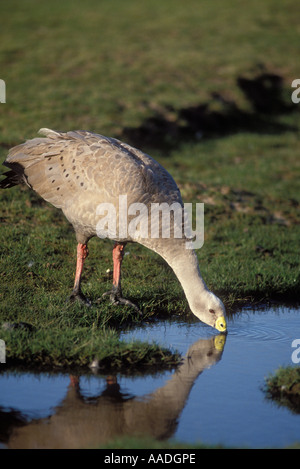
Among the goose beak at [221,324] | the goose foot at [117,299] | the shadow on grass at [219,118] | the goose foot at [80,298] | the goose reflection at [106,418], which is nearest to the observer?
the goose reflection at [106,418]

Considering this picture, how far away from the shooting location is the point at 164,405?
5.19 meters

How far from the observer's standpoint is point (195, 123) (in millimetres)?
15859

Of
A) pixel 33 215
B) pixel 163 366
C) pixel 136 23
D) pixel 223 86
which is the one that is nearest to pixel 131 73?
pixel 223 86

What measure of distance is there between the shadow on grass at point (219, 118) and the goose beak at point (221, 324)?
763 cm

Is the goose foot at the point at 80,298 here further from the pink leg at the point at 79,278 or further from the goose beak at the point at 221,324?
the goose beak at the point at 221,324

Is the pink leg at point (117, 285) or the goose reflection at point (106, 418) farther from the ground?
the pink leg at point (117, 285)

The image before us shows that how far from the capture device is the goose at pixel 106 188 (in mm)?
6777

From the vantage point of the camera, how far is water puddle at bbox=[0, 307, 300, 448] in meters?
4.68

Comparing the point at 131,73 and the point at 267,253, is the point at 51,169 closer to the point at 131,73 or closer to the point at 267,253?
the point at 267,253

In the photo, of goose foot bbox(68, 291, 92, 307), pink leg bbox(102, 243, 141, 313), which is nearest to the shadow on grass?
pink leg bbox(102, 243, 141, 313)

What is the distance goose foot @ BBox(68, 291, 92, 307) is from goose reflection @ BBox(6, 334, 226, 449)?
155 cm

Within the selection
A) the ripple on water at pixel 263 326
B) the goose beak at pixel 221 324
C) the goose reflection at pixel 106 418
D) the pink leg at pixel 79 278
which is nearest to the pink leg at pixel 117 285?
the pink leg at pixel 79 278

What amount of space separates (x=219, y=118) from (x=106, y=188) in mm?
10076

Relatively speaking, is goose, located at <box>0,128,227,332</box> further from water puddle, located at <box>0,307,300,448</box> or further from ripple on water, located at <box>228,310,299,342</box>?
water puddle, located at <box>0,307,300,448</box>
